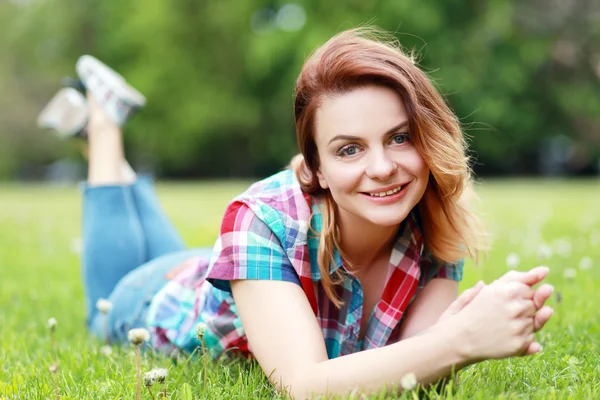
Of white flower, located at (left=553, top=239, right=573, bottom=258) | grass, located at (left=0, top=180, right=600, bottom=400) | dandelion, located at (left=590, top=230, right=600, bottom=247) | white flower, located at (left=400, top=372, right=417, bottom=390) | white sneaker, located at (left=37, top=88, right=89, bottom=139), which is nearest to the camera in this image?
white flower, located at (left=400, top=372, right=417, bottom=390)

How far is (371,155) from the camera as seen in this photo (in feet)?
7.80

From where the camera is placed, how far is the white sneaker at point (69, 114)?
4.99 metres

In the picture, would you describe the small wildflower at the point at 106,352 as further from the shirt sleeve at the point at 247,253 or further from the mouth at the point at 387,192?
the mouth at the point at 387,192

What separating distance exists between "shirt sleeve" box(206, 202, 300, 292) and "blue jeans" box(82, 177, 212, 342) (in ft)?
4.38

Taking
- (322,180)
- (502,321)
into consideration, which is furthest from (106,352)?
(502,321)

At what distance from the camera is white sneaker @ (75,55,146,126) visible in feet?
15.9

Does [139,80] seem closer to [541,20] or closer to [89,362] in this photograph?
[541,20]

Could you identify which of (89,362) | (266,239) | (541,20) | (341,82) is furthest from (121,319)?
(541,20)

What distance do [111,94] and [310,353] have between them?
319 centimetres

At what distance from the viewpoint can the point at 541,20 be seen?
1188 inches

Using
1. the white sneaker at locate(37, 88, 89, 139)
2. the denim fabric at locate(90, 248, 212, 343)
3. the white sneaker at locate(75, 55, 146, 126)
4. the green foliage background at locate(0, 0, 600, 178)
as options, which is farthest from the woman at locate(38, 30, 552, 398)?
the green foliage background at locate(0, 0, 600, 178)

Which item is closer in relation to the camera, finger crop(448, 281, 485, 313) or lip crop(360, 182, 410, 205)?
finger crop(448, 281, 485, 313)

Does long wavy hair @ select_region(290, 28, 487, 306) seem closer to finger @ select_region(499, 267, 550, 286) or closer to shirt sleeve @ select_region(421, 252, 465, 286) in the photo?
shirt sleeve @ select_region(421, 252, 465, 286)

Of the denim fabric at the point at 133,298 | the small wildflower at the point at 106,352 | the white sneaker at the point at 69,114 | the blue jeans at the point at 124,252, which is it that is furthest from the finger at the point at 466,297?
the white sneaker at the point at 69,114
